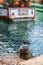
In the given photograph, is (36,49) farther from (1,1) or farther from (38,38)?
(1,1)

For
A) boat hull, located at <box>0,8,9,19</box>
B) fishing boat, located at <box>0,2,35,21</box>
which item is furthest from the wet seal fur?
boat hull, located at <box>0,8,9,19</box>

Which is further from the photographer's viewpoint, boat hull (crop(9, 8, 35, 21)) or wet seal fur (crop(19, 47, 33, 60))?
boat hull (crop(9, 8, 35, 21))

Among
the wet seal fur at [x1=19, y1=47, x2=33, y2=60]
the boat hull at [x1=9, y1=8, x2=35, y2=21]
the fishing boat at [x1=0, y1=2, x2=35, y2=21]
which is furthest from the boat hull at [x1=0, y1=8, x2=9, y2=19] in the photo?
the wet seal fur at [x1=19, y1=47, x2=33, y2=60]

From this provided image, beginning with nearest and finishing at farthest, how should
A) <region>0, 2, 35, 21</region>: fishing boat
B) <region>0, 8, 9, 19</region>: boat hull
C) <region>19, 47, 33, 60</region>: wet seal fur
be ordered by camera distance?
<region>19, 47, 33, 60</region>: wet seal fur
<region>0, 2, 35, 21</region>: fishing boat
<region>0, 8, 9, 19</region>: boat hull

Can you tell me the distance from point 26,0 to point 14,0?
Result: 1.65 meters

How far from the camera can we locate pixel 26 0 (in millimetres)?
25188

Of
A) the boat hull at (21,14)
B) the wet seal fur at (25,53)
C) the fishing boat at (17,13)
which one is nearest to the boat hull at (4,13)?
the fishing boat at (17,13)

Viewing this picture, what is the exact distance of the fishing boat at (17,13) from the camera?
23.1 metres

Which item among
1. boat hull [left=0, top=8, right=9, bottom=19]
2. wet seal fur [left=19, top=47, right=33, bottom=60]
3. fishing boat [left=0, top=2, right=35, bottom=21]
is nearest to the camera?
wet seal fur [left=19, top=47, right=33, bottom=60]

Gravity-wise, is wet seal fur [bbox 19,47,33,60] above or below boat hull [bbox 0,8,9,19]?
above

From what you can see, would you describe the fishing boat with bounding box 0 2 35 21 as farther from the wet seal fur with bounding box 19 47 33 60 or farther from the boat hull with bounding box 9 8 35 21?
the wet seal fur with bounding box 19 47 33 60

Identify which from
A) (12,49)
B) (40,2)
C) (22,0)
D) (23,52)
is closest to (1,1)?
(22,0)

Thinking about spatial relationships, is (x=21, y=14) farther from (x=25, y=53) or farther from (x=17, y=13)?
(x=25, y=53)

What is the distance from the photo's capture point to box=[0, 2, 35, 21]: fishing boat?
23.1 meters
